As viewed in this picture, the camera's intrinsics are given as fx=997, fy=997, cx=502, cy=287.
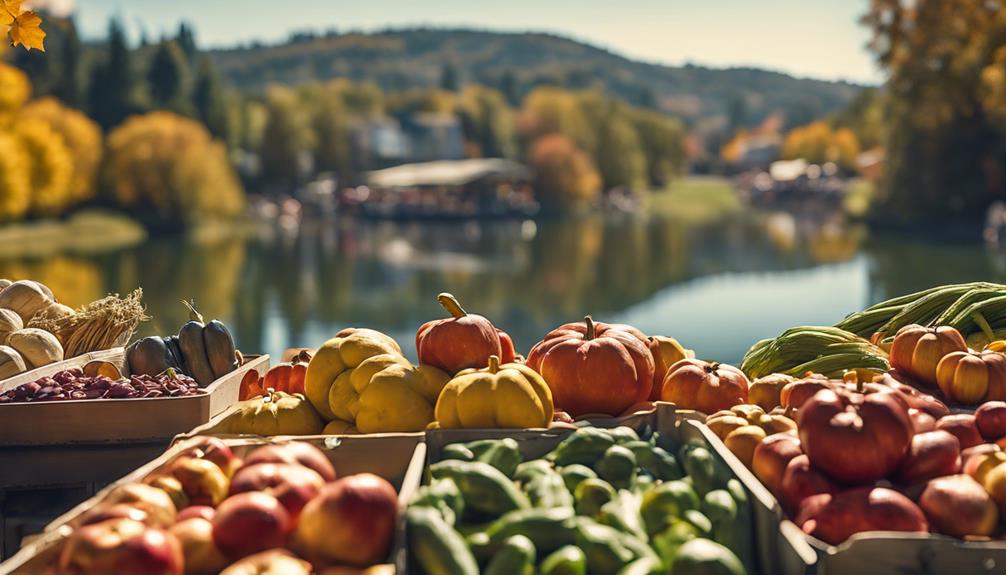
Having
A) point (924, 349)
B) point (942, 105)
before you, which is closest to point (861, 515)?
point (924, 349)

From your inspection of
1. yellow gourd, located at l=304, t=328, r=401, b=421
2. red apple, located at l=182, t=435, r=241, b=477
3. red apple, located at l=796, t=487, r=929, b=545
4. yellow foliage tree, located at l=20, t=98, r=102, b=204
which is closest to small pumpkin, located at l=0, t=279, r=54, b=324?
yellow gourd, located at l=304, t=328, r=401, b=421

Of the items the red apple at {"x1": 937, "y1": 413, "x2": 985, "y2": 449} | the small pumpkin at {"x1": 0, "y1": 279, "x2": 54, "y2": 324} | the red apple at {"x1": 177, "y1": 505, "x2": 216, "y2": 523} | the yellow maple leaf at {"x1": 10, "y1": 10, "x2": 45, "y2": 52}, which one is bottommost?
the red apple at {"x1": 177, "y1": 505, "x2": 216, "y2": 523}

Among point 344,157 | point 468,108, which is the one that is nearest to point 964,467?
point 344,157

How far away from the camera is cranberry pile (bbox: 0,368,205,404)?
3.82m

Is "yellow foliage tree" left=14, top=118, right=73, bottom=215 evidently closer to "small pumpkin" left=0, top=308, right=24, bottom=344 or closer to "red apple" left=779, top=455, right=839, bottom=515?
"small pumpkin" left=0, top=308, right=24, bottom=344

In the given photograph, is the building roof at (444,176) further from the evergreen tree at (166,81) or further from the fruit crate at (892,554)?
the fruit crate at (892,554)

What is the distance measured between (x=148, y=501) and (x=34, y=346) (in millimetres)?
2341

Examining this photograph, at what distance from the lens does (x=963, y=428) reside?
3.19m

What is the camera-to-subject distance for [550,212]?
8344cm

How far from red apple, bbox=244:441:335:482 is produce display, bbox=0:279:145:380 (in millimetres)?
2148

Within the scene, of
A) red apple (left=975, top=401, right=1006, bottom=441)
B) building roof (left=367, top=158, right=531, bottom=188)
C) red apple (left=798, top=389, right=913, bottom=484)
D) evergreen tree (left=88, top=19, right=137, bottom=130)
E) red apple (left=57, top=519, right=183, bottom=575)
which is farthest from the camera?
building roof (left=367, top=158, right=531, bottom=188)

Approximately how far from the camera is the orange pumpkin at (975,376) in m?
3.90

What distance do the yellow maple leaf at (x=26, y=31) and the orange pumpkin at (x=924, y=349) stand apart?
A: 3.79m

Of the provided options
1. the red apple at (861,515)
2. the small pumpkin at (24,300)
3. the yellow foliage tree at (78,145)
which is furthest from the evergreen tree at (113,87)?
the red apple at (861,515)
